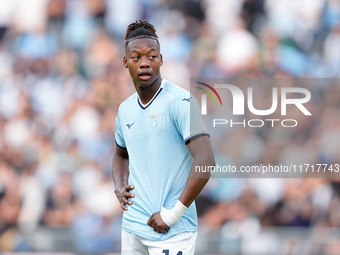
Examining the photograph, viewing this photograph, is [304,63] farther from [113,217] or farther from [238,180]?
[113,217]

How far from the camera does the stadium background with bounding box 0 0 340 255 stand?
5.89m

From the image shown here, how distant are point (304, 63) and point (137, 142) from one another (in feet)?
13.1

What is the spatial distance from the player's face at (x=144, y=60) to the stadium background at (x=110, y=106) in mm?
3391

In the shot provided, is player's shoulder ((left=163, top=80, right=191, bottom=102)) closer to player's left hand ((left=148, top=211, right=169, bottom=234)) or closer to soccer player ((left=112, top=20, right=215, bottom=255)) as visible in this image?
soccer player ((left=112, top=20, right=215, bottom=255))

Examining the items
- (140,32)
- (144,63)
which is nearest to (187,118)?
(144,63)

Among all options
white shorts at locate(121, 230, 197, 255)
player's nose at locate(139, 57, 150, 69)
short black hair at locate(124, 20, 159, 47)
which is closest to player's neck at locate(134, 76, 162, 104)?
player's nose at locate(139, 57, 150, 69)

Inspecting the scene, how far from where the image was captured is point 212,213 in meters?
5.95

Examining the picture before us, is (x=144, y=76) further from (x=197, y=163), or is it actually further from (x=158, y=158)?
(x=197, y=163)

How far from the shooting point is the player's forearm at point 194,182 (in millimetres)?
2611

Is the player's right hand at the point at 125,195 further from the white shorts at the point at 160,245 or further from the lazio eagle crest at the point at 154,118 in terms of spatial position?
the lazio eagle crest at the point at 154,118

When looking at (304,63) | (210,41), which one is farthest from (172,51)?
(304,63)

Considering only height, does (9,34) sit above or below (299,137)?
above

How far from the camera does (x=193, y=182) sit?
2.65 metres

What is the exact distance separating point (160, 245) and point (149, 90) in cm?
95
